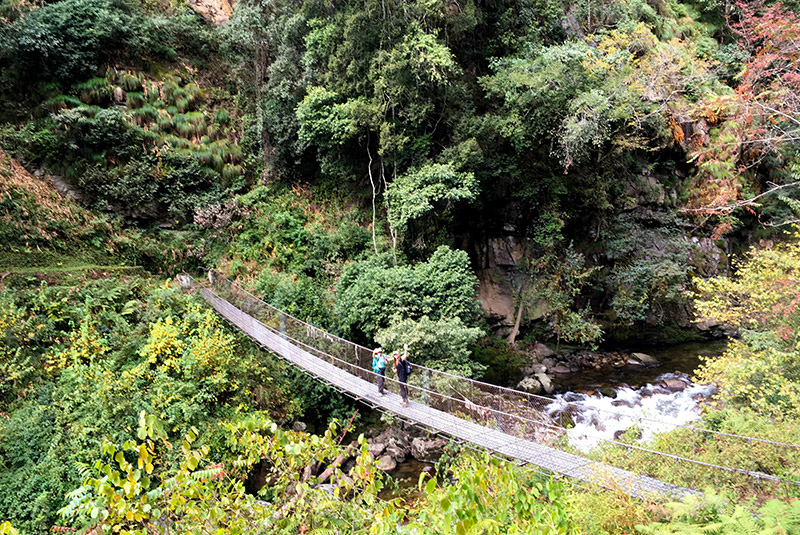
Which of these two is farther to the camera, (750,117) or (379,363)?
(379,363)

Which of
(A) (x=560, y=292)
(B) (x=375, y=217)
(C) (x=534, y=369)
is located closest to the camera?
(C) (x=534, y=369)

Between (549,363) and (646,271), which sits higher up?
(646,271)

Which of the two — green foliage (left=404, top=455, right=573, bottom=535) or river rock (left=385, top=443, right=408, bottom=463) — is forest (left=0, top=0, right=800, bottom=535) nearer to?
river rock (left=385, top=443, right=408, bottom=463)

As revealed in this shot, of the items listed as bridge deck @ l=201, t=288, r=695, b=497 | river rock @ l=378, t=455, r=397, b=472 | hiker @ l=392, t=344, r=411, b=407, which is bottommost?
river rock @ l=378, t=455, r=397, b=472

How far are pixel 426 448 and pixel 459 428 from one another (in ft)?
8.06

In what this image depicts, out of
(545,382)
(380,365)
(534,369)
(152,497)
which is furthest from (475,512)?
(534,369)

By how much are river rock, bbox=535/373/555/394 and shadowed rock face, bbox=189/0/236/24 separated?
699 inches

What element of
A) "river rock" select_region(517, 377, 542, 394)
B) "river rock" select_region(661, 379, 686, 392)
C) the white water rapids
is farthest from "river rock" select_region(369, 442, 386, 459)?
"river rock" select_region(661, 379, 686, 392)

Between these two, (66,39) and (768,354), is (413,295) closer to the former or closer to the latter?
(768,354)

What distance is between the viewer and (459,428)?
7.38 m

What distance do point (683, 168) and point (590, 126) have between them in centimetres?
711

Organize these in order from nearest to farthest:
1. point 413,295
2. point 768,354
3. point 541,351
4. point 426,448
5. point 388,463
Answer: point 768,354
point 388,463
point 426,448
point 413,295
point 541,351

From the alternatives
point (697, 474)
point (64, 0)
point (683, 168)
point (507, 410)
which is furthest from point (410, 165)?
point (64, 0)

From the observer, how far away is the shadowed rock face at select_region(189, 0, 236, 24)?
1673 cm
